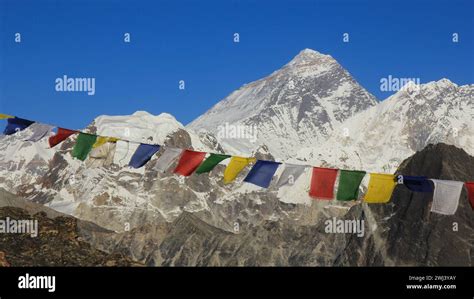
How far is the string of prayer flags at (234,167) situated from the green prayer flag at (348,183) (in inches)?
178

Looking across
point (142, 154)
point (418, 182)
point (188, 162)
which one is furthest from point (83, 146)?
point (418, 182)

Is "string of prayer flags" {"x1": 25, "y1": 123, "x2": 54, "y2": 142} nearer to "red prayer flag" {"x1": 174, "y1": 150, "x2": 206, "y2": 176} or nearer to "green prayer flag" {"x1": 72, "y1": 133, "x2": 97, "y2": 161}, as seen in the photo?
"green prayer flag" {"x1": 72, "y1": 133, "x2": 97, "y2": 161}

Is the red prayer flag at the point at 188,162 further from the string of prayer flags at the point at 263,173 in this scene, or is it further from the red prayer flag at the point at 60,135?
the red prayer flag at the point at 60,135

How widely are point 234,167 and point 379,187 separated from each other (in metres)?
7.17

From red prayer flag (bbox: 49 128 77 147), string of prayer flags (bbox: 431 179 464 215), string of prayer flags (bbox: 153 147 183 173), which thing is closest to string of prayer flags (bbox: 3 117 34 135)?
red prayer flag (bbox: 49 128 77 147)

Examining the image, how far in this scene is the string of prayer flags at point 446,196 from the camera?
35.2 m

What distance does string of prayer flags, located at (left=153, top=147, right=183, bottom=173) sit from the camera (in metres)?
40.0

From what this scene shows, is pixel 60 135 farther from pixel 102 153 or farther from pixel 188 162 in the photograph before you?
pixel 188 162

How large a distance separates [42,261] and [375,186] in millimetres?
39062

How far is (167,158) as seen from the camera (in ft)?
135

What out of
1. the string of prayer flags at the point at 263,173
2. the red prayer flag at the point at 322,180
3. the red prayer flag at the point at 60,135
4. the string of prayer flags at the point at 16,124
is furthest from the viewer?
the red prayer flag at the point at 60,135

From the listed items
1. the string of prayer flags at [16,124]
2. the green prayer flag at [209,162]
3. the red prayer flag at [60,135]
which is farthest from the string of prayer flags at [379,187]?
the string of prayer flags at [16,124]
